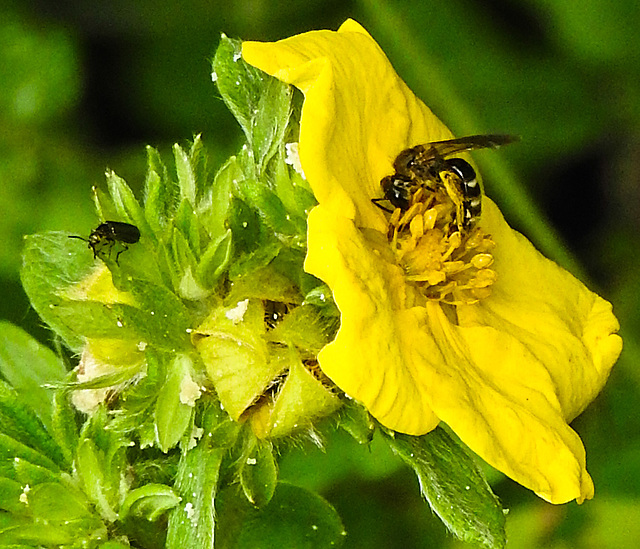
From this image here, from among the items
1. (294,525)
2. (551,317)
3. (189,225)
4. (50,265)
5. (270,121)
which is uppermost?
(270,121)

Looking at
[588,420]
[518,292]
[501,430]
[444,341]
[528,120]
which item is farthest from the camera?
[528,120]

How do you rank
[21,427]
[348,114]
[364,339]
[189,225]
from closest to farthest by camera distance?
[364,339]
[348,114]
[189,225]
[21,427]

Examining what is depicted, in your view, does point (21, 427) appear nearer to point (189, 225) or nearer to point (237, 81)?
point (189, 225)

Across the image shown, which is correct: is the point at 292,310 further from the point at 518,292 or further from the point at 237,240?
the point at 518,292

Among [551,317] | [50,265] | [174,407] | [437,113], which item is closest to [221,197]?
[174,407]

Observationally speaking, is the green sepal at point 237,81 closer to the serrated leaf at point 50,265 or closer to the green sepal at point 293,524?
the serrated leaf at point 50,265

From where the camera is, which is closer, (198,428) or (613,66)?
(198,428)

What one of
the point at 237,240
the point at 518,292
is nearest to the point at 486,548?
the point at 518,292

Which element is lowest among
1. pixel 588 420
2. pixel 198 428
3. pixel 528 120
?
pixel 588 420
